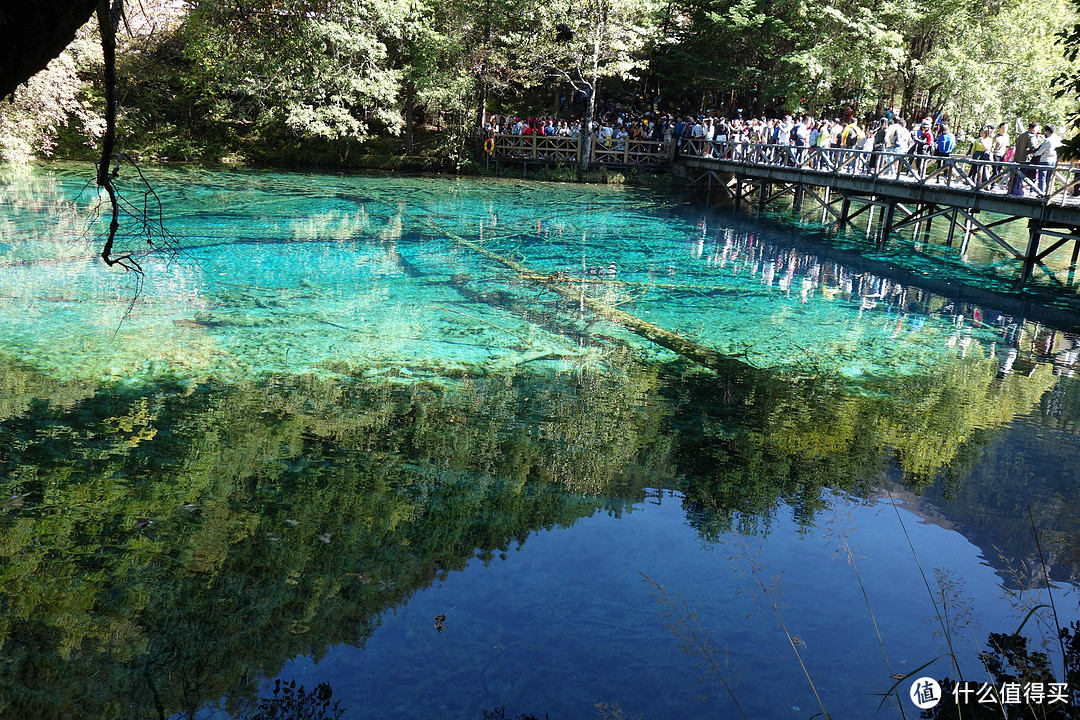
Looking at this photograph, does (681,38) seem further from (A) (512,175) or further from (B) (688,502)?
(B) (688,502)

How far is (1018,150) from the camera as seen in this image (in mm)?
14969

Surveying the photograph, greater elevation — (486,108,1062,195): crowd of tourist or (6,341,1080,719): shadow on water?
(486,108,1062,195): crowd of tourist

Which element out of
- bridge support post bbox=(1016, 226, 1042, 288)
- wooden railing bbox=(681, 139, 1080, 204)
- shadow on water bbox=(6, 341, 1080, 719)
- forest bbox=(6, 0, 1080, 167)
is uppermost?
forest bbox=(6, 0, 1080, 167)

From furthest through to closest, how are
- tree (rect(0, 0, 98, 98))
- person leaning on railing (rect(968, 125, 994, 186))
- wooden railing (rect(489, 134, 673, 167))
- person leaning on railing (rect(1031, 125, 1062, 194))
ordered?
1. wooden railing (rect(489, 134, 673, 167))
2. person leaning on railing (rect(968, 125, 994, 186))
3. person leaning on railing (rect(1031, 125, 1062, 194))
4. tree (rect(0, 0, 98, 98))

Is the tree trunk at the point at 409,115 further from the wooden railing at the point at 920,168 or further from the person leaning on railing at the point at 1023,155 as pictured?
the person leaning on railing at the point at 1023,155

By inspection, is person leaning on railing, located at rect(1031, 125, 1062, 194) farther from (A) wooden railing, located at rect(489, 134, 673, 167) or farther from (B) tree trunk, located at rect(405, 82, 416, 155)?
(B) tree trunk, located at rect(405, 82, 416, 155)

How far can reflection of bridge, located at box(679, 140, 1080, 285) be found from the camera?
14.1 metres

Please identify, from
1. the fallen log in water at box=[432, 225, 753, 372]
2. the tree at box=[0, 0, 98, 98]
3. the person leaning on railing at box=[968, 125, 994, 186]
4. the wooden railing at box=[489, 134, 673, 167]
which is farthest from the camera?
the wooden railing at box=[489, 134, 673, 167]

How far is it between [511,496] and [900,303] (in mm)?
10299

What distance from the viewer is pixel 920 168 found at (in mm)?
17000

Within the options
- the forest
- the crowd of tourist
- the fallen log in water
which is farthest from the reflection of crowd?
the forest

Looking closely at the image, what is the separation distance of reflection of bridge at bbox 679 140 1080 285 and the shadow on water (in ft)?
19.1

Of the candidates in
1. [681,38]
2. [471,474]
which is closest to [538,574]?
[471,474]

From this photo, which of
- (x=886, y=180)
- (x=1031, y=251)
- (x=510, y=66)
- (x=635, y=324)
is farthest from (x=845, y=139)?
(x=635, y=324)
